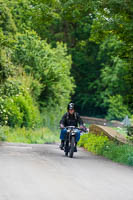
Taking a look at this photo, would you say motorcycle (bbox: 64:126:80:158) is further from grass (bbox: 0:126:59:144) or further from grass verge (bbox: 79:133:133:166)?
grass (bbox: 0:126:59:144)

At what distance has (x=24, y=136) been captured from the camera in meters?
28.8

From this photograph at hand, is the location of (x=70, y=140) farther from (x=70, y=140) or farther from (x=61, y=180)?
(x=61, y=180)

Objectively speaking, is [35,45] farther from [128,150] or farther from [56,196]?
[56,196]

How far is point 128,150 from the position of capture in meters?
16.3

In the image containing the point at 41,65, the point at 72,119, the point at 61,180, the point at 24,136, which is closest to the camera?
the point at 61,180

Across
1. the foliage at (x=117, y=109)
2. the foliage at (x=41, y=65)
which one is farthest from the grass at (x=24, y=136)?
the foliage at (x=117, y=109)

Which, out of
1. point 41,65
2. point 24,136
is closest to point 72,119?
point 24,136

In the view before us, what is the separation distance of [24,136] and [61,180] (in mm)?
18268

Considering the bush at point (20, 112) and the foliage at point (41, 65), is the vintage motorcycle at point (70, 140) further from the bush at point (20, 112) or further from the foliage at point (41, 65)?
the foliage at point (41, 65)

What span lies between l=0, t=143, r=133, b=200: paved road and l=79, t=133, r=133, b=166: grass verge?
114 cm

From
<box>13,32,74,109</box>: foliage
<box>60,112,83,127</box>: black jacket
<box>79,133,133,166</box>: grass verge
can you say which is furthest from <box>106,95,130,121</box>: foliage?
<box>60,112,83,127</box>: black jacket

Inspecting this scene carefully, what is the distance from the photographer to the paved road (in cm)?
896

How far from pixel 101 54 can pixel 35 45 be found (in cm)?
2958

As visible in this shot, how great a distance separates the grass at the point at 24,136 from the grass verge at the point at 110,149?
175 inches
